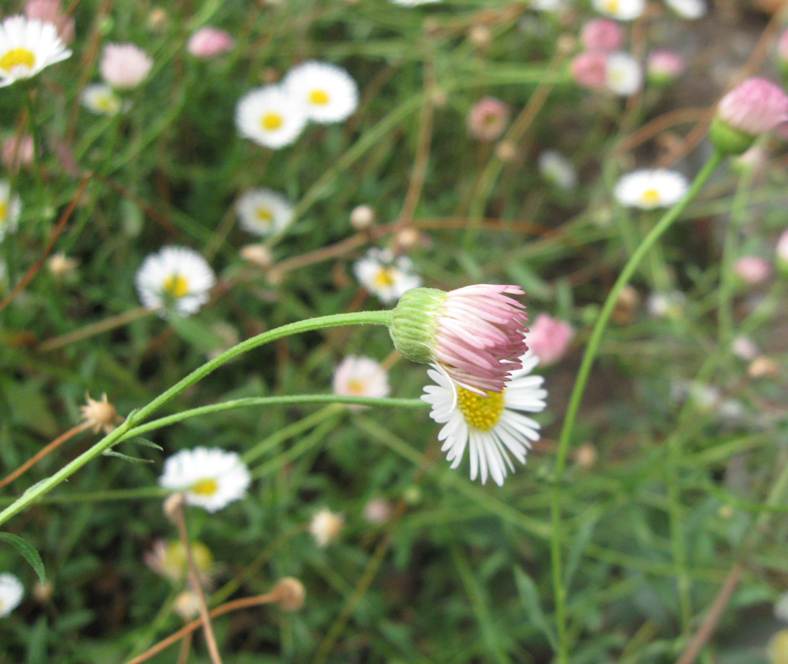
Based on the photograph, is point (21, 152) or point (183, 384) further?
point (21, 152)

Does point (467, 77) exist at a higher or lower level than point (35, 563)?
higher

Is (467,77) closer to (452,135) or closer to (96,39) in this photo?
(452,135)

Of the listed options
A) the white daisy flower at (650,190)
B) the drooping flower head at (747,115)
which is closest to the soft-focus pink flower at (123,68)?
the drooping flower head at (747,115)

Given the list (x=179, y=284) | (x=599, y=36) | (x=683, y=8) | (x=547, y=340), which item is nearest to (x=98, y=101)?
(x=179, y=284)

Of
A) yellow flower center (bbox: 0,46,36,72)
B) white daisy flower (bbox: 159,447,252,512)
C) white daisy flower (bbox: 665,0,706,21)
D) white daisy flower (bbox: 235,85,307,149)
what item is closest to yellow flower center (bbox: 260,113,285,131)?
white daisy flower (bbox: 235,85,307,149)

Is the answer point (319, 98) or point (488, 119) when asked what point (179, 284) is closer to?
point (319, 98)

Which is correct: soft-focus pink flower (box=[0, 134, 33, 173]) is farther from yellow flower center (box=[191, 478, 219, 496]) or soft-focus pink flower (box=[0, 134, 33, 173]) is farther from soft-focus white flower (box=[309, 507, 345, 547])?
soft-focus white flower (box=[309, 507, 345, 547])

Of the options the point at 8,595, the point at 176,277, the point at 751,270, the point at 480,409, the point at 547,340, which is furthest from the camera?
the point at 751,270

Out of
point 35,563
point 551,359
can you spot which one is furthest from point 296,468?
point 35,563
